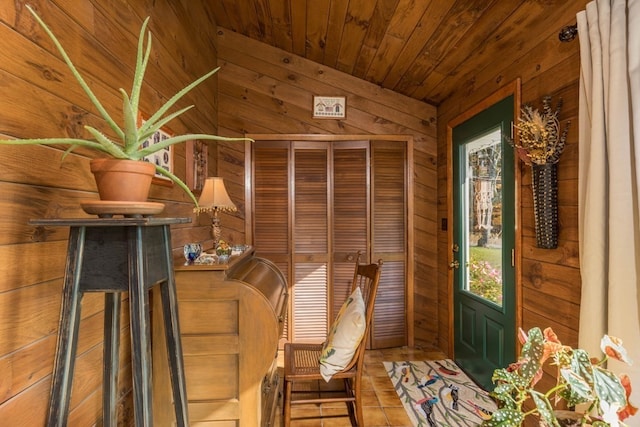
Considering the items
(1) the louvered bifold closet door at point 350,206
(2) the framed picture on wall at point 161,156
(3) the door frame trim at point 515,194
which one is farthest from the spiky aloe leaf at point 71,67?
(1) the louvered bifold closet door at point 350,206

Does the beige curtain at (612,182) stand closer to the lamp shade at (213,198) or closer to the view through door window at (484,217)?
the view through door window at (484,217)

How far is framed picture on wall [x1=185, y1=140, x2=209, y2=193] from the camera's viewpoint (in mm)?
2256

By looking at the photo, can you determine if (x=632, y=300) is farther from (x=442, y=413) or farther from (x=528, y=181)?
(x=442, y=413)

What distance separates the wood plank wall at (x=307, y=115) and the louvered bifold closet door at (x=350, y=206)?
1.04 feet

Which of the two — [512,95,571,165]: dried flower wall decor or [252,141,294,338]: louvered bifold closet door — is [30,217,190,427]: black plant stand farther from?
[252,141,294,338]: louvered bifold closet door

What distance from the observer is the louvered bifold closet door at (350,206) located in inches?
125

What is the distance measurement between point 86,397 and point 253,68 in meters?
2.90

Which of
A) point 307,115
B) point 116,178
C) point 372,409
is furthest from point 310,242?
point 116,178

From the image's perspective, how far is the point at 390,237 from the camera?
3230 mm

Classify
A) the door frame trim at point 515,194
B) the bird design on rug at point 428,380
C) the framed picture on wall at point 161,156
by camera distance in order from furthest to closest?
the bird design on rug at point 428,380
the door frame trim at point 515,194
the framed picture on wall at point 161,156

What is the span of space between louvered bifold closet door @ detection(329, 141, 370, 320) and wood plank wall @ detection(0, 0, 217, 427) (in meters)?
2.05

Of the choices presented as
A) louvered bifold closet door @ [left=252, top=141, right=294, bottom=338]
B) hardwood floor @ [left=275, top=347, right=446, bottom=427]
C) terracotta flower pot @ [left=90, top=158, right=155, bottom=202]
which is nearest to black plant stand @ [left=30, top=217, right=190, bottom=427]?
terracotta flower pot @ [left=90, top=158, right=155, bottom=202]

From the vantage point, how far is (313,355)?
7.01ft

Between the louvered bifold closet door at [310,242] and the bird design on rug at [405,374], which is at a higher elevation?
the louvered bifold closet door at [310,242]
